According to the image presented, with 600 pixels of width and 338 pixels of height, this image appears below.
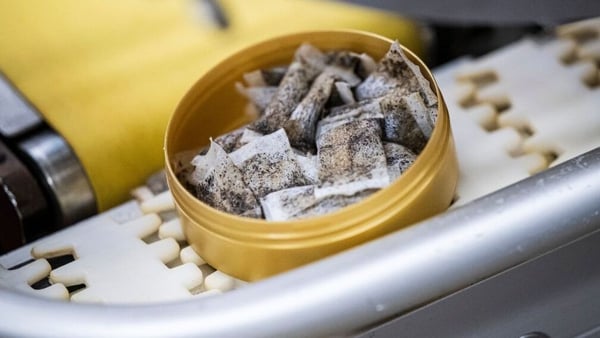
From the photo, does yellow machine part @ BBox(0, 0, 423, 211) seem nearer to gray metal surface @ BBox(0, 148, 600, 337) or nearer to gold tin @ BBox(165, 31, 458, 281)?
gold tin @ BBox(165, 31, 458, 281)

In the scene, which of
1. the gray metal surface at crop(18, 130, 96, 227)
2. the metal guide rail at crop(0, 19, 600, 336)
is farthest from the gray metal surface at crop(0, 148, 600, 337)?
the gray metal surface at crop(18, 130, 96, 227)

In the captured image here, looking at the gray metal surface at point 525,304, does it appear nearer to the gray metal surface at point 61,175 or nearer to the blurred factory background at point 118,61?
the blurred factory background at point 118,61

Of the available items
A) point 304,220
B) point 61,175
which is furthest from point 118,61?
point 304,220

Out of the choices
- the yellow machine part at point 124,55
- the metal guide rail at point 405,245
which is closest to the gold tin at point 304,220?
the metal guide rail at point 405,245

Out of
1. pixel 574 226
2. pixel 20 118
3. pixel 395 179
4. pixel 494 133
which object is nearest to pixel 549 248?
pixel 574 226

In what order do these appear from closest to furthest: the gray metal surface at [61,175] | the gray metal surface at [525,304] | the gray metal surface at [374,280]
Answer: the gray metal surface at [374,280]
the gray metal surface at [525,304]
the gray metal surface at [61,175]

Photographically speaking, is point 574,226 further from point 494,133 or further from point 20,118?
point 20,118
